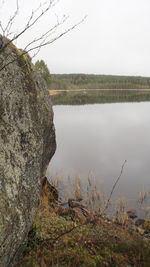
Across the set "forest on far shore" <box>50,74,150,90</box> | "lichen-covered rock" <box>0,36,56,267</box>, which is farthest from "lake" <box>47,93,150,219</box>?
"forest on far shore" <box>50,74,150,90</box>

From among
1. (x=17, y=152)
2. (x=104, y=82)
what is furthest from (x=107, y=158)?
(x=104, y=82)

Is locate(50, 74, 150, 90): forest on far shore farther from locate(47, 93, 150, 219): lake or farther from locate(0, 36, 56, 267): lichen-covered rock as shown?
locate(0, 36, 56, 267): lichen-covered rock

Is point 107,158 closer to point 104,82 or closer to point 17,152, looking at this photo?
point 17,152

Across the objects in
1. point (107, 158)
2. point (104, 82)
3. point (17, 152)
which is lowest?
point (107, 158)

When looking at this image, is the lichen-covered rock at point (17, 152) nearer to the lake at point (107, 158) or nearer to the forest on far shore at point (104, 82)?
the lake at point (107, 158)

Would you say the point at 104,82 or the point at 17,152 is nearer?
the point at 17,152

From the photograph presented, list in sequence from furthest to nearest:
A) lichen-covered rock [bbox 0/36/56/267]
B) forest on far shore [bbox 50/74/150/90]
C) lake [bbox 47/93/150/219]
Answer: forest on far shore [bbox 50/74/150/90]
lake [bbox 47/93/150/219]
lichen-covered rock [bbox 0/36/56/267]

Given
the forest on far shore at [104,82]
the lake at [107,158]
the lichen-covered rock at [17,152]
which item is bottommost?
the lake at [107,158]

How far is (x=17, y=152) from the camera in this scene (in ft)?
11.0

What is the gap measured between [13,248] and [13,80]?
94.5 inches

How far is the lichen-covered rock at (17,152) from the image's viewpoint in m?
2.87

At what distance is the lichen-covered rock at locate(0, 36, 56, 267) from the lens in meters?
2.87

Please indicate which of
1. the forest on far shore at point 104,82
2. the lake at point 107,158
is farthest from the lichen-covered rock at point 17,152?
the forest on far shore at point 104,82

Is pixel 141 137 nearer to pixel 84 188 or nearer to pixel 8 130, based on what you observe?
pixel 84 188
